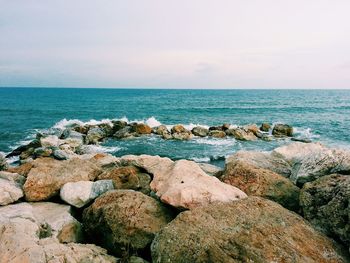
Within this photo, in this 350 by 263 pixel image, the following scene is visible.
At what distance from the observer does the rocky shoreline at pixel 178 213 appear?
206 inches

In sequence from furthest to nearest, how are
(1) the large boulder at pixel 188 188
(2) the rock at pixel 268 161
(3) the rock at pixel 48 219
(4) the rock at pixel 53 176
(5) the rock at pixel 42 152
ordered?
(5) the rock at pixel 42 152, (2) the rock at pixel 268 161, (4) the rock at pixel 53 176, (1) the large boulder at pixel 188 188, (3) the rock at pixel 48 219

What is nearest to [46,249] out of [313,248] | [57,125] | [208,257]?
[208,257]

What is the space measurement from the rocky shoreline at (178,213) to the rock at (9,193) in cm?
2

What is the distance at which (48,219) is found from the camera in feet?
24.5

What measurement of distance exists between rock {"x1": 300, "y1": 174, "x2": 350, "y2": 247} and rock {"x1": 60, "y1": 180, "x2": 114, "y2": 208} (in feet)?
15.1

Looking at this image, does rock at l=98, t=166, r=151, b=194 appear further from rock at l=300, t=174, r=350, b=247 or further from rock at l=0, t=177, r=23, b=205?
rock at l=300, t=174, r=350, b=247

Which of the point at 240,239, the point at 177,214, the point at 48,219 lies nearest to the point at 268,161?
the point at 177,214

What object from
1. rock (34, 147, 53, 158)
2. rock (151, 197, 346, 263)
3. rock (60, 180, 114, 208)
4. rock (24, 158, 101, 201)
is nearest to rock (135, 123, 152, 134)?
rock (34, 147, 53, 158)

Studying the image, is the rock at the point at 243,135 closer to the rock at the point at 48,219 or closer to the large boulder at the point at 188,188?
the large boulder at the point at 188,188

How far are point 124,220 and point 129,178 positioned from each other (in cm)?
264

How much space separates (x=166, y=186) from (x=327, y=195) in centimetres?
320

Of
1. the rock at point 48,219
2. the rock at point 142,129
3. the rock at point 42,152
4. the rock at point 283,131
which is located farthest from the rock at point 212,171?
the rock at point 283,131

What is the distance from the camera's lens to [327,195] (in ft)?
21.0

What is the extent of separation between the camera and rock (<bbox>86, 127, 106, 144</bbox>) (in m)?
32.4
